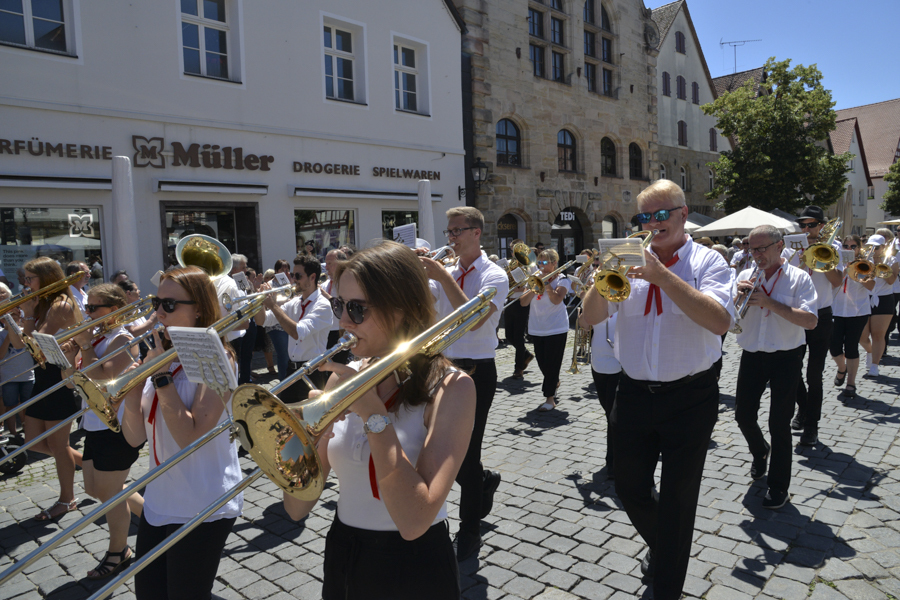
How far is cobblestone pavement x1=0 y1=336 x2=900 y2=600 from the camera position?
11.3 ft

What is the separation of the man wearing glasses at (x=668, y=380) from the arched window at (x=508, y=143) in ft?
52.6

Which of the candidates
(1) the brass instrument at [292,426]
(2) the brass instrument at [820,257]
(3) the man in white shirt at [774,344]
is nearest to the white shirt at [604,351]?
(3) the man in white shirt at [774,344]

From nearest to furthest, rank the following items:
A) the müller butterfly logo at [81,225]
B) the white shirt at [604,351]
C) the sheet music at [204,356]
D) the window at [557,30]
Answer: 1. the sheet music at [204,356]
2. the white shirt at [604,351]
3. the müller butterfly logo at [81,225]
4. the window at [557,30]

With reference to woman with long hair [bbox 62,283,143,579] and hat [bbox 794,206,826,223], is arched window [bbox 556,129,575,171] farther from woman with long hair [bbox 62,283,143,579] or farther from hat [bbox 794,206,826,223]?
woman with long hair [bbox 62,283,143,579]

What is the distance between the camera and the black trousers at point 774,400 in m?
Answer: 4.25

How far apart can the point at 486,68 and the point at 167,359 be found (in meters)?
17.2

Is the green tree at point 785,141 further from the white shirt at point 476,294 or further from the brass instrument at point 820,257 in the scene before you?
the white shirt at point 476,294

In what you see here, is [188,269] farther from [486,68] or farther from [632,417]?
[486,68]

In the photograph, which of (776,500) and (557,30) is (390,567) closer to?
(776,500)

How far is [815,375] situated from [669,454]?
353 centimetres

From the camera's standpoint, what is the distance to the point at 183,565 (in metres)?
2.35

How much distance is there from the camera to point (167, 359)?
251cm

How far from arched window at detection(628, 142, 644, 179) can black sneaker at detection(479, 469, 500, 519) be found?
2270cm

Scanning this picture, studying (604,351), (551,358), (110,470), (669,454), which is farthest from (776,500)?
(110,470)
